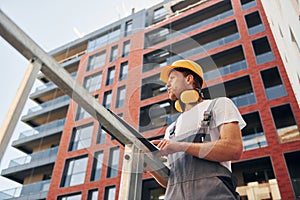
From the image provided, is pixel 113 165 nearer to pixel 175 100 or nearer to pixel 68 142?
pixel 175 100

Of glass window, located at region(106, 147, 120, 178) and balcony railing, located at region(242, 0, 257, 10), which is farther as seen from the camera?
balcony railing, located at region(242, 0, 257, 10)

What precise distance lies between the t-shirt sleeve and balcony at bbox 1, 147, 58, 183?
1665 cm

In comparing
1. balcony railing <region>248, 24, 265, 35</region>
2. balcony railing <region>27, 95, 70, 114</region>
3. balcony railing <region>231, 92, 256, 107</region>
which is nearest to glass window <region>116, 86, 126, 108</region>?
balcony railing <region>231, 92, 256, 107</region>

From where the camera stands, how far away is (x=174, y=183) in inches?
43.1

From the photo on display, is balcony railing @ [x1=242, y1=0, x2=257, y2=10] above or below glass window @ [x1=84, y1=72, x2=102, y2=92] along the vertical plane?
above

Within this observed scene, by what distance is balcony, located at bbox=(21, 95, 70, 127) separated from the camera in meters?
19.0

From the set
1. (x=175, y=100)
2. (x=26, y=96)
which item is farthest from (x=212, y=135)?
(x=26, y=96)

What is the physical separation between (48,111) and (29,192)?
551 centimetres

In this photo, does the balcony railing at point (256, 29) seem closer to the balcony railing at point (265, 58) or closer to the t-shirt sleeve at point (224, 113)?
the balcony railing at point (265, 58)

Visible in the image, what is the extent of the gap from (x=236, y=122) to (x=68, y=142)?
1592 centimetres

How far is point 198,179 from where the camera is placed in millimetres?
1001

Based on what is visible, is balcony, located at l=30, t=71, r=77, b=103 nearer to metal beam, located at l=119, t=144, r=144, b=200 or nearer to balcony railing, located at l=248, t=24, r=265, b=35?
balcony railing, located at l=248, t=24, r=265, b=35

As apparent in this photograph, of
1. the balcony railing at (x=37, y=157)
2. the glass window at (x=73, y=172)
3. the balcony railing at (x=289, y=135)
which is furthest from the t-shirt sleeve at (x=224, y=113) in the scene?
the balcony railing at (x=37, y=157)

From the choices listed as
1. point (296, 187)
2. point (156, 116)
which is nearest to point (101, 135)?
point (156, 116)
